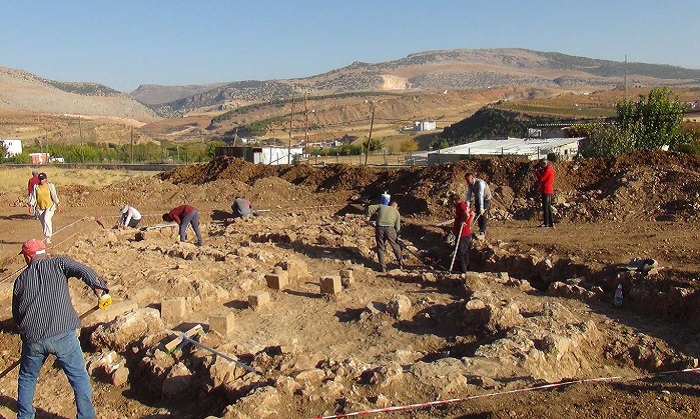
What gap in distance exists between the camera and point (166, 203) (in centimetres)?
2070

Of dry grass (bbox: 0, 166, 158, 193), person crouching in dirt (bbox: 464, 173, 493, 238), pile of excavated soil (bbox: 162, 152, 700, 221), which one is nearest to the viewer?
person crouching in dirt (bbox: 464, 173, 493, 238)

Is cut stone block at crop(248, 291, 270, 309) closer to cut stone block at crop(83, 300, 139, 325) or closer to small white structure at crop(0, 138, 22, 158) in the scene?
cut stone block at crop(83, 300, 139, 325)

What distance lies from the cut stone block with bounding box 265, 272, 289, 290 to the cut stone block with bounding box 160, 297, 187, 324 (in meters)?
1.65

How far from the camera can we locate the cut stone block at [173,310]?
7895mm

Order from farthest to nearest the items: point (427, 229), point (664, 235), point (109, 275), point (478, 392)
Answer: point (427, 229)
point (664, 235)
point (109, 275)
point (478, 392)

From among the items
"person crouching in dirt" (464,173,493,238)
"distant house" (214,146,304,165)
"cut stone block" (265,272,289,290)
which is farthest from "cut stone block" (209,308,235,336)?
"distant house" (214,146,304,165)

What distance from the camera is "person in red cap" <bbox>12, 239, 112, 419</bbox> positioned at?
5.25 m

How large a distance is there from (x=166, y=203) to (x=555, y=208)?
12.4 metres

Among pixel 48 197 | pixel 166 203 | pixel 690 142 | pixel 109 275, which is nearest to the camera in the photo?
pixel 109 275

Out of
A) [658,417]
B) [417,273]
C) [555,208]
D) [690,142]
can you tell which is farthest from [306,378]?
[690,142]

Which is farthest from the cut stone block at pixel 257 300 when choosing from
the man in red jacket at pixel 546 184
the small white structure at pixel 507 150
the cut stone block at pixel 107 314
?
the small white structure at pixel 507 150

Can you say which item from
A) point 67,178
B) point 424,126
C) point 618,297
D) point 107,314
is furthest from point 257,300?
point 424,126

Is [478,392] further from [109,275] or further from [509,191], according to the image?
[509,191]

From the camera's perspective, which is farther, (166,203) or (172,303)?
(166,203)
